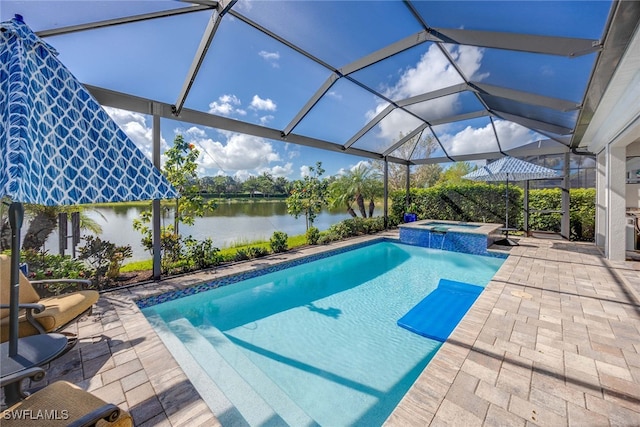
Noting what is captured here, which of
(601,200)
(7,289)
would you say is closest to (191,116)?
(7,289)

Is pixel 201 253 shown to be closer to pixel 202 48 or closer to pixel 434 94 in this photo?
pixel 202 48

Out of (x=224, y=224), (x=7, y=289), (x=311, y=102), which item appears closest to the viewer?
(x=7, y=289)

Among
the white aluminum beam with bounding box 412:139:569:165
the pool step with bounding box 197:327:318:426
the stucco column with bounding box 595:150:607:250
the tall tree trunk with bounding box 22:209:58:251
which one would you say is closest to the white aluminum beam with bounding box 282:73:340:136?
the tall tree trunk with bounding box 22:209:58:251

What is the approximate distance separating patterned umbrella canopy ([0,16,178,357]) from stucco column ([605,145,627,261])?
965cm

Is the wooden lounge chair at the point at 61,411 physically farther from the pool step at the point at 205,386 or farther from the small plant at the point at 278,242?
the small plant at the point at 278,242

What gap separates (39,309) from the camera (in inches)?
104

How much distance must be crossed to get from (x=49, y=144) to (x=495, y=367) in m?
4.26

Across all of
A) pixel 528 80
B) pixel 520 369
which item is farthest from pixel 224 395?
pixel 528 80

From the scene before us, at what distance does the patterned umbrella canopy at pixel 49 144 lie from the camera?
1570 mm

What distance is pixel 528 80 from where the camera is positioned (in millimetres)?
5434

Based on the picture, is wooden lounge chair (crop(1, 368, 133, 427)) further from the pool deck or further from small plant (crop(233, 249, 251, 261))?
small plant (crop(233, 249, 251, 261))

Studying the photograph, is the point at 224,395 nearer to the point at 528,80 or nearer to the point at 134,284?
the point at 134,284

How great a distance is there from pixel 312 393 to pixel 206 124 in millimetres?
5929

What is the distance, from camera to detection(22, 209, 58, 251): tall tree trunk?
487 centimetres
